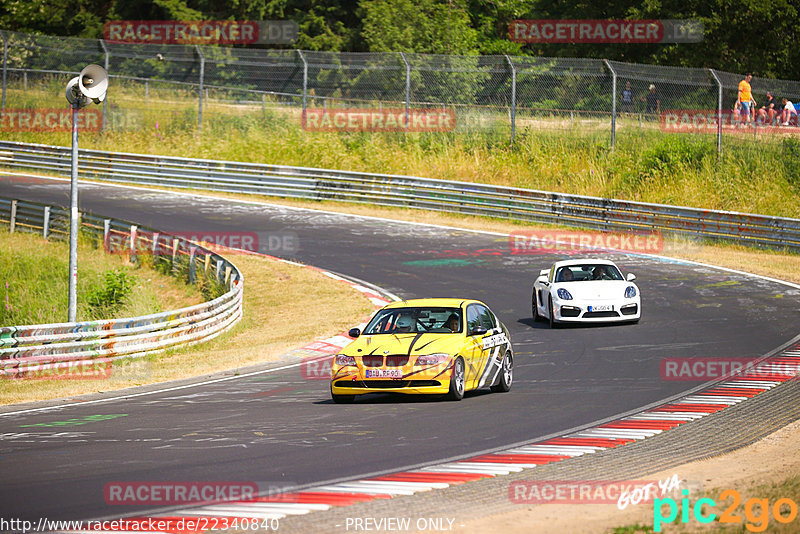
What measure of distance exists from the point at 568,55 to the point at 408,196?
23450mm

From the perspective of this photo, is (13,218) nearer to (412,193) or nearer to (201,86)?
(201,86)

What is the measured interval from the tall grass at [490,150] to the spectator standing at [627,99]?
47 cm

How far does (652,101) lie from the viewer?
3494 centimetres

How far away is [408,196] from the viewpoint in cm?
3644

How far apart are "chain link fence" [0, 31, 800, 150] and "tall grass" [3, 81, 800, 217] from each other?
0.14 metres

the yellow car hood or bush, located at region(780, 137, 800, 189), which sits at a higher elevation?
bush, located at region(780, 137, 800, 189)

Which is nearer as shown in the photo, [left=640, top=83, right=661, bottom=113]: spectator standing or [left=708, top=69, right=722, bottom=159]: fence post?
[left=708, top=69, right=722, bottom=159]: fence post

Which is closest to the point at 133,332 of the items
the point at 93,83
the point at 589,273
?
A: the point at 93,83

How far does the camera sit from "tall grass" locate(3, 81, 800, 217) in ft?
113

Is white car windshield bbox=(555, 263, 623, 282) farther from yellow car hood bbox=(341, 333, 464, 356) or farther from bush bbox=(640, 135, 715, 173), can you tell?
bush bbox=(640, 135, 715, 173)

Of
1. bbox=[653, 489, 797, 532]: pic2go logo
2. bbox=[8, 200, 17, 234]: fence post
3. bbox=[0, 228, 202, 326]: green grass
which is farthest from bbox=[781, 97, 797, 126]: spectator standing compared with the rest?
bbox=[653, 489, 797, 532]: pic2go logo

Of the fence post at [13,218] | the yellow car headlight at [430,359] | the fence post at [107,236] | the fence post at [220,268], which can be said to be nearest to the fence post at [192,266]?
the fence post at [220,268]

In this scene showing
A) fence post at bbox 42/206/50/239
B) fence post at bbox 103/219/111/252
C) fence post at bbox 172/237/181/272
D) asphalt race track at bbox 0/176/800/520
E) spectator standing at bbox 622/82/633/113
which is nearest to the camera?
asphalt race track at bbox 0/176/800/520

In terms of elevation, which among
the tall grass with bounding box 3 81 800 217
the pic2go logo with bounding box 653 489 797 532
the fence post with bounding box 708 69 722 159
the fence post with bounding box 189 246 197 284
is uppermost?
the fence post with bounding box 708 69 722 159
